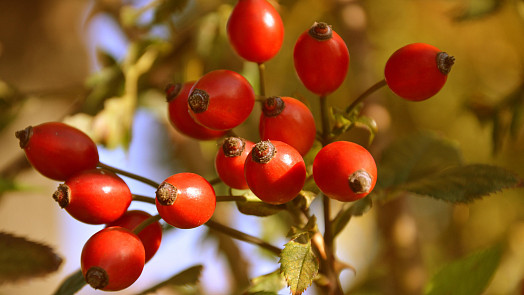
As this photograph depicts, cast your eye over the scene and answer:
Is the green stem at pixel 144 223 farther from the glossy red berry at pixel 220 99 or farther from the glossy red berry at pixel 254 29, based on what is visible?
Result: the glossy red berry at pixel 254 29

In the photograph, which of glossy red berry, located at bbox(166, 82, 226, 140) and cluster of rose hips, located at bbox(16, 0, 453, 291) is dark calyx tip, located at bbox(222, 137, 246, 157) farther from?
glossy red berry, located at bbox(166, 82, 226, 140)

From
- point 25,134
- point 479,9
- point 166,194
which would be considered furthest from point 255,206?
point 479,9

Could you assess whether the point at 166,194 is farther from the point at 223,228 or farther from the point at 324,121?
the point at 324,121

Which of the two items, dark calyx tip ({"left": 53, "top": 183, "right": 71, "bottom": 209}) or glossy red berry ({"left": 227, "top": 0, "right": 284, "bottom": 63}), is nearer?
dark calyx tip ({"left": 53, "top": 183, "right": 71, "bottom": 209})

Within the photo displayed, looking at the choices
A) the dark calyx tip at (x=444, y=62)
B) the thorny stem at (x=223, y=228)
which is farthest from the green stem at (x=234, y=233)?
the dark calyx tip at (x=444, y=62)

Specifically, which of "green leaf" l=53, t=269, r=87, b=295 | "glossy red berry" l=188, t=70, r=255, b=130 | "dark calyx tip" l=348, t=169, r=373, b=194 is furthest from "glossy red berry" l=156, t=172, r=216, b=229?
"green leaf" l=53, t=269, r=87, b=295

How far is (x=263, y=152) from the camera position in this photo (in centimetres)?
67

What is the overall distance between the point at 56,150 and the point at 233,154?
0.30 m

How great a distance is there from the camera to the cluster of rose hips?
0.69m

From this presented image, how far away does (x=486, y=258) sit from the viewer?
0.97m

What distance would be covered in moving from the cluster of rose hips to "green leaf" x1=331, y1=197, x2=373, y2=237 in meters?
0.14

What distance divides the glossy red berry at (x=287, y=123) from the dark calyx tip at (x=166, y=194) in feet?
0.61

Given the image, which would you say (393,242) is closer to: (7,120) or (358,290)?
(358,290)

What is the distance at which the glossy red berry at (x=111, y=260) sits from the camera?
67cm
